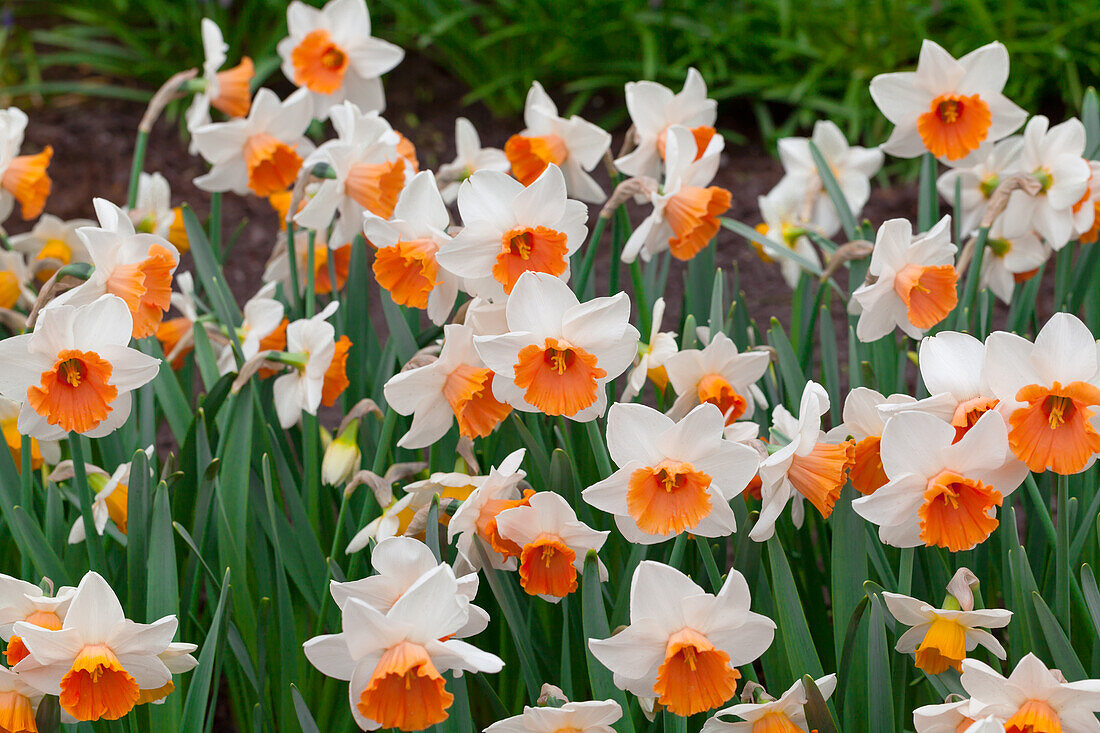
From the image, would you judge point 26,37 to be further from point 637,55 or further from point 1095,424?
point 1095,424

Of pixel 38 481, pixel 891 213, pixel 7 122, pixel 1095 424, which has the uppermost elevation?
pixel 7 122

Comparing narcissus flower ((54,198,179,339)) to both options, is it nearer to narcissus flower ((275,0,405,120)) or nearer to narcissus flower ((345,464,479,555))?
narcissus flower ((345,464,479,555))

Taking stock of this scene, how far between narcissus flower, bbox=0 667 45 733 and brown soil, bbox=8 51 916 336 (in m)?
→ 2.40

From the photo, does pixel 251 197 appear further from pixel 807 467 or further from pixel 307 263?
pixel 807 467

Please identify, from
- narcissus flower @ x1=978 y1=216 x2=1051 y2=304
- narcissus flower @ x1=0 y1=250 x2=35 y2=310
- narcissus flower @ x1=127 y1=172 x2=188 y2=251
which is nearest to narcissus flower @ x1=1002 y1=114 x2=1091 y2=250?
narcissus flower @ x1=978 y1=216 x2=1051 y2=304

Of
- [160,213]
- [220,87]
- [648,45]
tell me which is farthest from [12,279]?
[648,45]

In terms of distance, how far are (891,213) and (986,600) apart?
2.33 meters

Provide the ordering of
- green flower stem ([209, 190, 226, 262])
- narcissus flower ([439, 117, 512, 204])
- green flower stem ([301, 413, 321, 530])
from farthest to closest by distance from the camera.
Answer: green flower stem ([209, 190, 226, 262]) → narcissus flower ([439, 117, 512, 204]) → green flower stem ([301, 413, 321, 530])

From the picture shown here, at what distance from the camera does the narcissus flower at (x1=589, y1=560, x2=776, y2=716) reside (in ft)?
3.43

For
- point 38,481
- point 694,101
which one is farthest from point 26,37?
point 694,101

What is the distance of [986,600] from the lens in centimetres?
153

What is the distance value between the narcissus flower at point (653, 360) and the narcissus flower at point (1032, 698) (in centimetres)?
58

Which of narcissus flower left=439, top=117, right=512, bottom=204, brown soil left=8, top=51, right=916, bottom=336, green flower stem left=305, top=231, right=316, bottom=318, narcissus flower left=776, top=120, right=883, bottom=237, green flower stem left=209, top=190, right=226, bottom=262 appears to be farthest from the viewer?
brown soil left=8, top=51, right=916, bottom=336

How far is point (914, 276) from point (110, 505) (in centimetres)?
116
